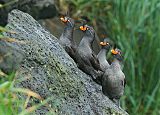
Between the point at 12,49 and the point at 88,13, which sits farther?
the point at 88,13

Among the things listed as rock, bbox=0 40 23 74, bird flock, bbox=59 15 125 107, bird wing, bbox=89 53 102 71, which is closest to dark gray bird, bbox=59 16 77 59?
bird flock, bbox=59 15 125 107

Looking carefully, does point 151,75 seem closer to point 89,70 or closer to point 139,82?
point 139,82

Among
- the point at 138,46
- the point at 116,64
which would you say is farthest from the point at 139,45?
the point at 116,64

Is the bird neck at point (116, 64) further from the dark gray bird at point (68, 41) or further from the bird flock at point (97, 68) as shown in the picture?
the dark gray bird at point (68, 41)

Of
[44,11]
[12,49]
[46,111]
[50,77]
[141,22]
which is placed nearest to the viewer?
[12,49]

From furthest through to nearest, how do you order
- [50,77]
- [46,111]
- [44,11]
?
[44,11] < [50,77] < [46,111]

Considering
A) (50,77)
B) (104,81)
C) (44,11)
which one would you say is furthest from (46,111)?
(44,11)

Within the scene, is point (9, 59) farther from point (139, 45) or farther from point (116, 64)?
point (139, 45)

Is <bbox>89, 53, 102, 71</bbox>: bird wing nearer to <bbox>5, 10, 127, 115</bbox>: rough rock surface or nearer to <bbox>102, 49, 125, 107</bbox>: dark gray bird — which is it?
<bbox>102, 49, 125, 107</bbox>: dark gray bird
